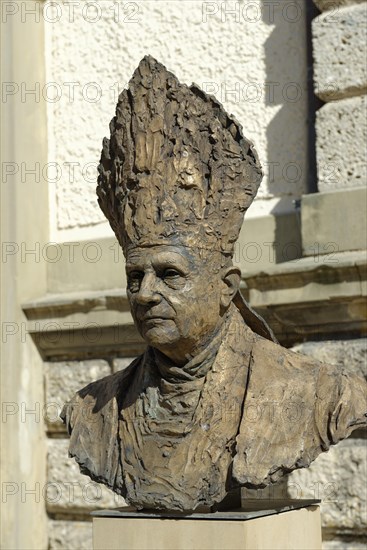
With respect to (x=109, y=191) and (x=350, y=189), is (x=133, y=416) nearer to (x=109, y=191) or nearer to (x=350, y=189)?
(x=109, y=191)

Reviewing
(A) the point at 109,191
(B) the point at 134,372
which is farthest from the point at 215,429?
(A) the point at 109,191

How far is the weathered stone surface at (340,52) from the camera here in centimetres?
575

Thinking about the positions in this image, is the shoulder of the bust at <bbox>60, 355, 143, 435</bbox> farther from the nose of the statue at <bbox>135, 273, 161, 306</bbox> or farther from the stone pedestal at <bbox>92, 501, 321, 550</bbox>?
the nose of the statue at <bbox>135, 273, 161, 306</bbox>

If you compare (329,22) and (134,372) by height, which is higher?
(329,22)

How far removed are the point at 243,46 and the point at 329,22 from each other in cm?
69

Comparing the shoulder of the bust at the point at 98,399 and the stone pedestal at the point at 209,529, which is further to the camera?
the shoulder of the bust at the point at 98,399

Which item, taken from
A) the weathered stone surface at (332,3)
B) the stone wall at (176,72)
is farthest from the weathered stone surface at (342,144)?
the weathered stone surface at (332,3)

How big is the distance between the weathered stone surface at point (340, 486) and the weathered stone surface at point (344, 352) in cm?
34

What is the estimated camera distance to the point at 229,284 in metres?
4.05

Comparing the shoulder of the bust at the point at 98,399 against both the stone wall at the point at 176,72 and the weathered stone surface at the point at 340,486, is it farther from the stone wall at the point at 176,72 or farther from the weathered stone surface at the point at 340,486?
the stone wall at the point at 176,72

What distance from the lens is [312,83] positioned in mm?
6137

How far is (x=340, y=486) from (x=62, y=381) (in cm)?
185

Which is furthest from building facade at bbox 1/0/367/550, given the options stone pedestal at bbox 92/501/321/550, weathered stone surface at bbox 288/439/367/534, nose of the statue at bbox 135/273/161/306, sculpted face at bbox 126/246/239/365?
nose of the statue at bbox 135/273/161/306

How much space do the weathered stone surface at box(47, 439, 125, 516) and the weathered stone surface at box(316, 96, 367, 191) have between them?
79.0 inches
